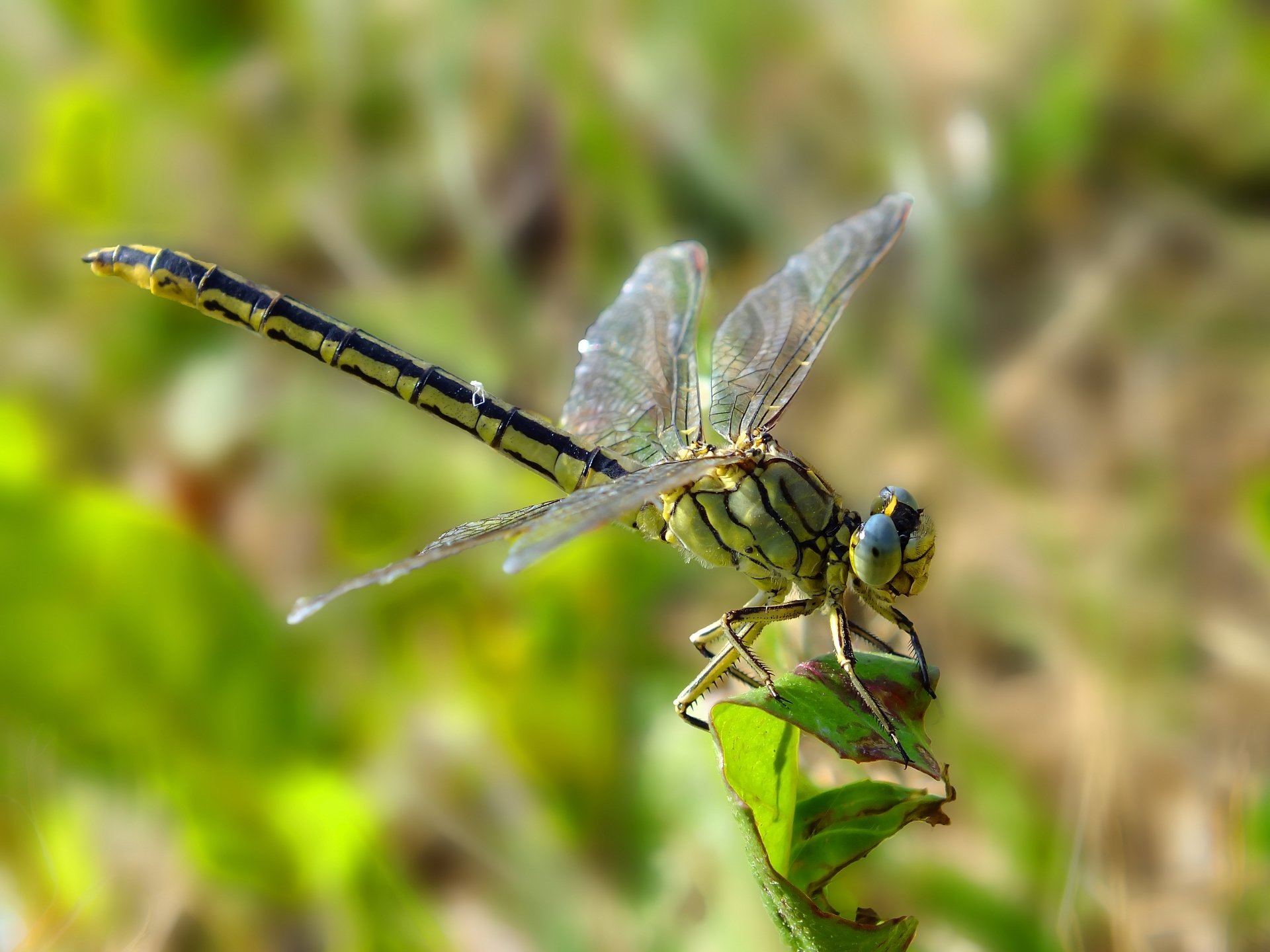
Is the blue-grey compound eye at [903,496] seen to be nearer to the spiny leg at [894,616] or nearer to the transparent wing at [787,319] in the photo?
the spiny leg at [894,616]

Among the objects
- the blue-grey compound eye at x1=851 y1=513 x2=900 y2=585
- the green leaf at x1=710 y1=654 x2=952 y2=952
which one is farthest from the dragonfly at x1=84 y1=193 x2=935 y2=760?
the green leaf at x1=710 y1=654 x2=952 y2=952

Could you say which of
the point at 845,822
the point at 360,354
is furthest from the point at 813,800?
the point at 360,354

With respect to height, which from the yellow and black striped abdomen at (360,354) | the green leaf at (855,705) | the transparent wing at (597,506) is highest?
the yellow and black striped abdomen at (360,354)

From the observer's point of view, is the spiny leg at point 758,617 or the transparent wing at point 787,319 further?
the transparent wing at point 787,319

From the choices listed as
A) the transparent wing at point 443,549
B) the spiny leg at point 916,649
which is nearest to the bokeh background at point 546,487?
the spiny leg at point 916,649

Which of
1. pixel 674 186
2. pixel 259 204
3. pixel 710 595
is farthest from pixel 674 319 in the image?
pixel 259 204

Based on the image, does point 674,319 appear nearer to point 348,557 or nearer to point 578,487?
point 578,487

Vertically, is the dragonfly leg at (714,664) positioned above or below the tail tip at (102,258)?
below

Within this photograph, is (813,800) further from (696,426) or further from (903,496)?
(696,426)
